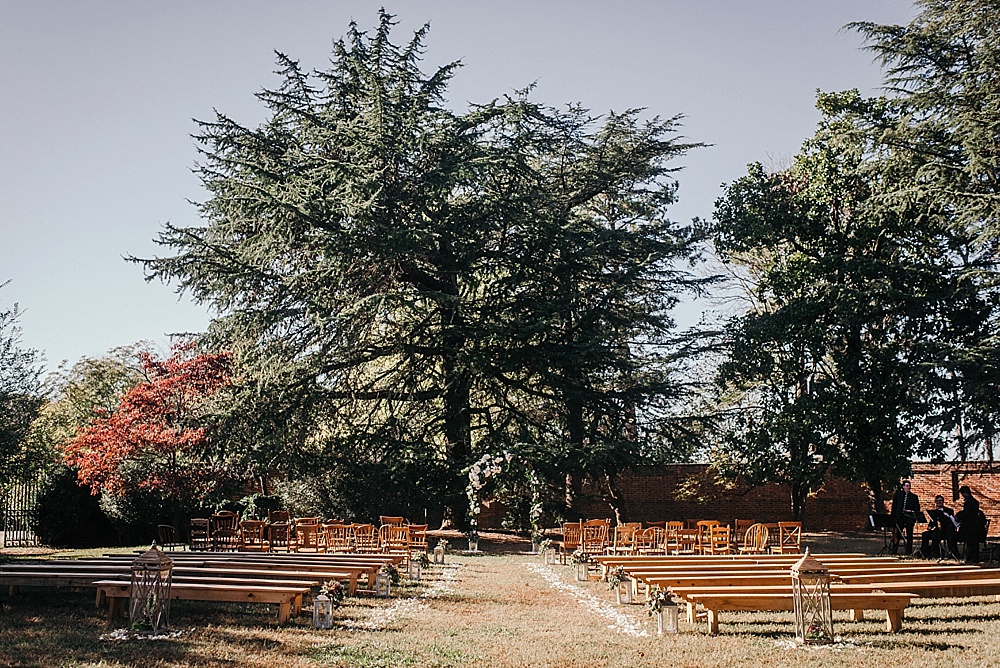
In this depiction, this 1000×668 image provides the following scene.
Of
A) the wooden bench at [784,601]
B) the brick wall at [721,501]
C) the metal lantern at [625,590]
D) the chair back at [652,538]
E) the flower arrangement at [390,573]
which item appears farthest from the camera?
the brick wall at [721,501]

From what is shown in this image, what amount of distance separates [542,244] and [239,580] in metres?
16.5

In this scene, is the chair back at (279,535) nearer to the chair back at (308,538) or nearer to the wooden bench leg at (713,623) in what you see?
the chair back at (308,538)

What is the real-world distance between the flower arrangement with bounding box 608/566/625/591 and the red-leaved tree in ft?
45.6

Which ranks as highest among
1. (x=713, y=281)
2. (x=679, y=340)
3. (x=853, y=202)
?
(x=853, y=202)

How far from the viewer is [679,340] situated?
89.0ft

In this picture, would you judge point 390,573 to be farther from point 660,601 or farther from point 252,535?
point 252,535

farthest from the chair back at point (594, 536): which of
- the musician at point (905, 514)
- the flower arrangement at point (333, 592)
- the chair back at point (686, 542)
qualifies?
the flower arrangement at point (333, 592)

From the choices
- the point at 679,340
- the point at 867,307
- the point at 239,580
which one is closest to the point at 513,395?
the point at 679,340

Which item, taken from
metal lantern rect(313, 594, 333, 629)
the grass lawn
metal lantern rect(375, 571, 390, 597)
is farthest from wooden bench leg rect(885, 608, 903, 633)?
metal lantern rect(375, 571, 390, 597)

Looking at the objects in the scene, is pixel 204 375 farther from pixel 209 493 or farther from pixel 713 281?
pixel 713 281

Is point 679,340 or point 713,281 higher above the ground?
point 713,281

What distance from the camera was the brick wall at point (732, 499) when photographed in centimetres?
2950

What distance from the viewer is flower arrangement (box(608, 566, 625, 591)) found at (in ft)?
41.8

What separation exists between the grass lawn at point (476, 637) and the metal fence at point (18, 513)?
16.9 m
